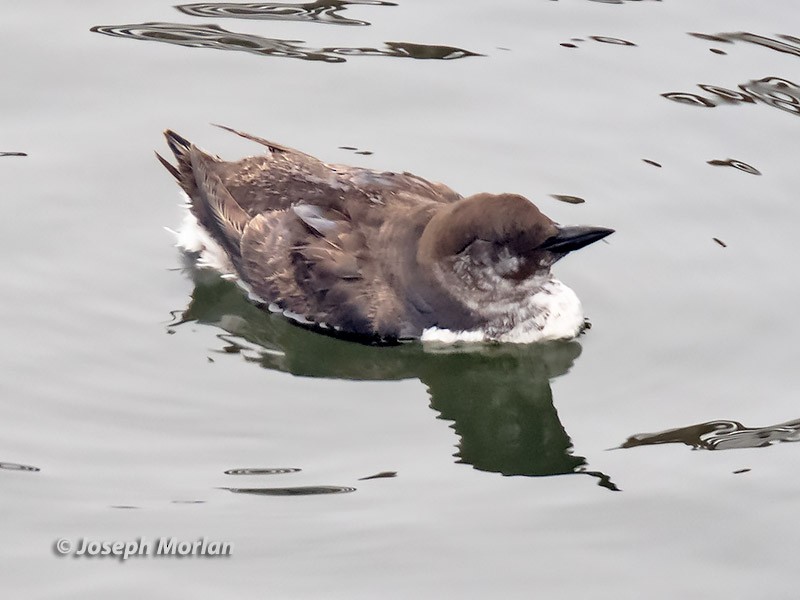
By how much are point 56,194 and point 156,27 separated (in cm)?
218

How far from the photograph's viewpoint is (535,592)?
6617mm

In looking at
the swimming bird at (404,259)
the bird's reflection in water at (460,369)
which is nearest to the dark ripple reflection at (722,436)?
the bird's reflection in water at (460,369)

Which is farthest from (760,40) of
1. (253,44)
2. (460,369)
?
(460,369)

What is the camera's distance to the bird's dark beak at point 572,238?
8.08m

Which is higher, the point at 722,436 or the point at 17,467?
the point at 722,436

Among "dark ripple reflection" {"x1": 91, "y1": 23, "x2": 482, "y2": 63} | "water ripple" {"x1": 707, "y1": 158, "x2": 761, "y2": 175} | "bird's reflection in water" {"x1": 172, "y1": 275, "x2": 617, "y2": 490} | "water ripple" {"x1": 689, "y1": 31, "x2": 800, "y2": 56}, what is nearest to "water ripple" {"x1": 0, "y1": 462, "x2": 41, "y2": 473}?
"bird's reflection in water" {"x1": 172, "y1": 275, "x2": 617, "y2": 490}

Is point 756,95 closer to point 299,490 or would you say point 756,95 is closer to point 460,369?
point 460,369

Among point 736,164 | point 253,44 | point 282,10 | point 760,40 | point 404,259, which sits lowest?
point 404,259

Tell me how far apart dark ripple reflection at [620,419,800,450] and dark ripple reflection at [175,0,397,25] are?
479 centimetres

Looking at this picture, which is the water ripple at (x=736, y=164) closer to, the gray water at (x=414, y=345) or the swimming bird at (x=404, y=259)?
the gray water at (x=414, y=345)

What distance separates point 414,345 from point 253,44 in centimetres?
357

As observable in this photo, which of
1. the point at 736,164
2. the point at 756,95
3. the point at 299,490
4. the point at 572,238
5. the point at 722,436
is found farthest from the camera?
the point at 756,95

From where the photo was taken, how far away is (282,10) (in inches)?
451

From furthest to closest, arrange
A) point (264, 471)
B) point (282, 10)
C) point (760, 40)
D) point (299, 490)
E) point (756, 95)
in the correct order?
point (282, 10) < point (760, 40) < point (756, 95) < point (264, 471) < point (299, 490)
